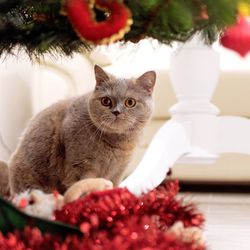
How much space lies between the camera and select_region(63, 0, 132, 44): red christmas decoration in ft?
1.73

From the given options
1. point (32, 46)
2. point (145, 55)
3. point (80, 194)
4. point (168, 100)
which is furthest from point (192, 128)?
point (145, 55)

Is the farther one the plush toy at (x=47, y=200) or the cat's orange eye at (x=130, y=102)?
the cat's orange eye at (x=130, y=102)

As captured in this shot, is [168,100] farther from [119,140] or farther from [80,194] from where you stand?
[80,194]

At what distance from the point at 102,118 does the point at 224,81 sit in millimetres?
982

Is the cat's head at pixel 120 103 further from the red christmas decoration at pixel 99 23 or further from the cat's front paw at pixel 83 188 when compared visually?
the red christmas decoration at pixel 99 23

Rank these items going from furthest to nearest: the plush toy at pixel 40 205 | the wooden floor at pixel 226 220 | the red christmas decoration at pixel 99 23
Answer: the wooden floor at pixel 226 220 < the plush toy at pixel 40 205 < the red christmas decoration at pixel 99 23

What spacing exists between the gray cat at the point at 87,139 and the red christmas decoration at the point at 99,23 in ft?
1.92

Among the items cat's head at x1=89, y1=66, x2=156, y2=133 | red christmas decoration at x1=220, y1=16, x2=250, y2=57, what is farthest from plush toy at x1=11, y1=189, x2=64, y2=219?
cat's head at x1=89, y1=66, x2=156, y2=133

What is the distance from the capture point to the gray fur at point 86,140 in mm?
1114

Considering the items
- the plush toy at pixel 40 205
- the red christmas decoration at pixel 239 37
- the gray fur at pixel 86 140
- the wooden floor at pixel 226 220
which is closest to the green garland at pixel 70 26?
the red christmas decoration at pixel 239 37

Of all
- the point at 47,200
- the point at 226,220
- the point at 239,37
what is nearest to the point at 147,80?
the point at 226,220

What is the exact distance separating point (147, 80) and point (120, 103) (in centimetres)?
9

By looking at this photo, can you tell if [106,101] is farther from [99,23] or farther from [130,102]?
[99,23]

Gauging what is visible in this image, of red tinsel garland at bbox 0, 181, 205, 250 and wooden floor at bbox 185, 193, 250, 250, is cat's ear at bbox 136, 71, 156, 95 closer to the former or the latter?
wooden floor at bbox 185, 193, 250, 250
